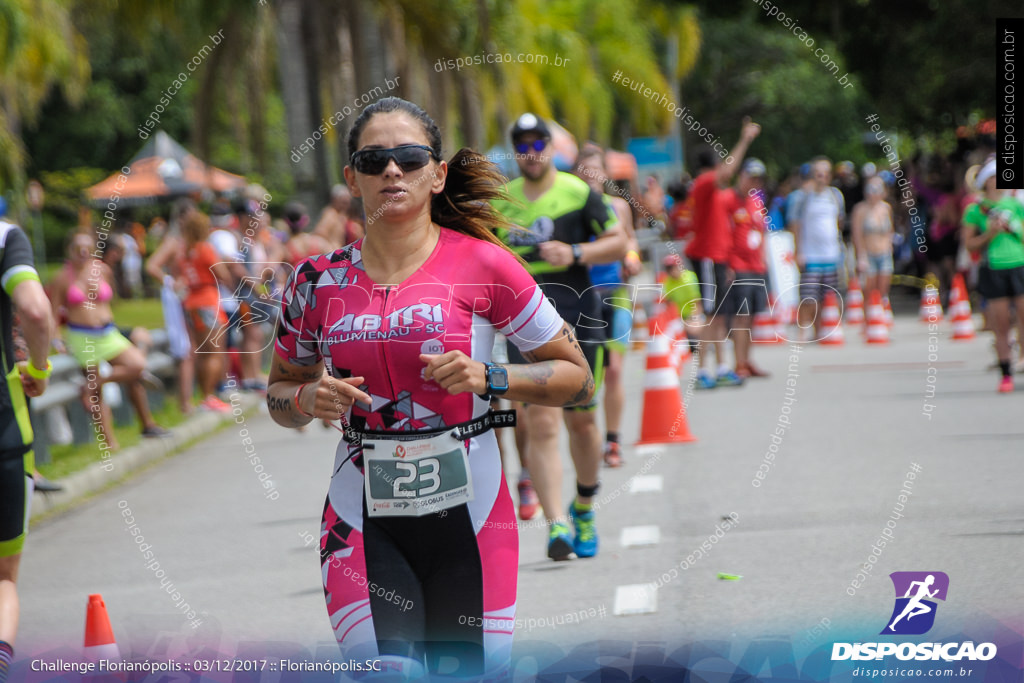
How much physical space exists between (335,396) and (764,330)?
15468mm

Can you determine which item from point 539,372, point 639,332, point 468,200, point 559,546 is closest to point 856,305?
point 639,332

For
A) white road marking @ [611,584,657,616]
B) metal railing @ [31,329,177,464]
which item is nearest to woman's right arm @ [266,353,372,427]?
white road marking @ [611,584,657,616]

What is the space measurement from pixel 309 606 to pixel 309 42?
15.4 m

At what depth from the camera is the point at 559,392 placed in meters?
3.75

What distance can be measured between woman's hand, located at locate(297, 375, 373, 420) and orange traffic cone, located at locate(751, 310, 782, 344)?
14.3m

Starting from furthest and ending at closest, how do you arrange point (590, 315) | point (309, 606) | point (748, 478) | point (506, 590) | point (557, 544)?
point (748, 478), point (590, 315), point (557, 544), point (309, 606), point (506, 590)

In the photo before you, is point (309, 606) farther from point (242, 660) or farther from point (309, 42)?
point (309, 42)

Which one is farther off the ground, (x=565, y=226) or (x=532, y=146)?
(x=532, y=146)

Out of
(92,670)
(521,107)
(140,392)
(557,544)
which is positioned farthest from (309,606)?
(521,107)

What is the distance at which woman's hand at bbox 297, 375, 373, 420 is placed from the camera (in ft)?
11.5

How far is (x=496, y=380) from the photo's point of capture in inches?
141

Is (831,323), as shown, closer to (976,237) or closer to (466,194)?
(976,237)

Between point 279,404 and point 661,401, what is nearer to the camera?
point 279,404

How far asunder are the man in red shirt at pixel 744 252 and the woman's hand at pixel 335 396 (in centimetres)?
1101
